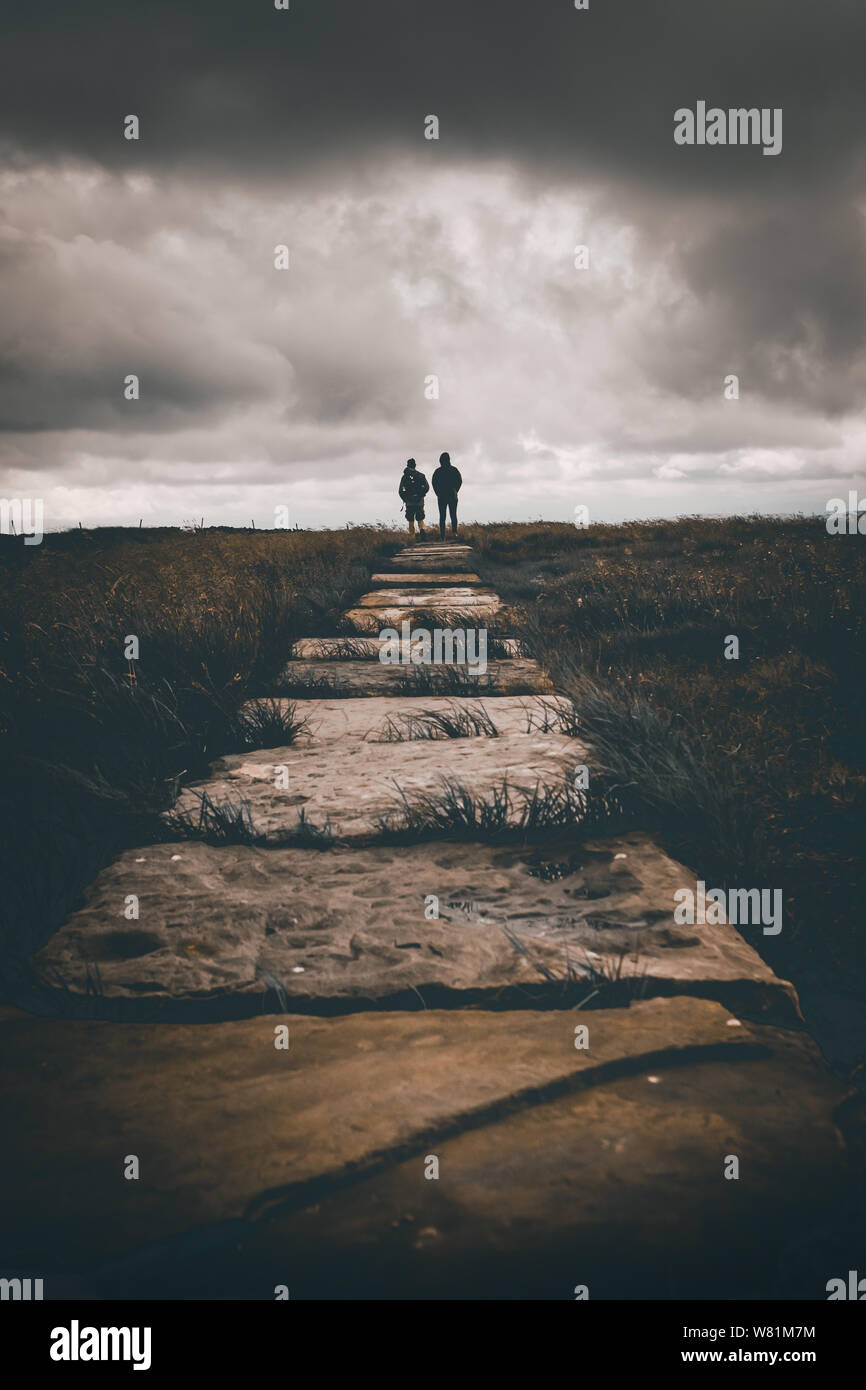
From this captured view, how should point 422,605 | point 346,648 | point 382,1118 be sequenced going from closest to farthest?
point 382,1118
point 346,648
point 422,605

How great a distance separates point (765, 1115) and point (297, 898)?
1014mm

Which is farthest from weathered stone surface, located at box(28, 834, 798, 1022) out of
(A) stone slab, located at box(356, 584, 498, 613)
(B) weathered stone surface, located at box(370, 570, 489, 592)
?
(B) weathered stone surface, located at box(370, 570, 489, 592)

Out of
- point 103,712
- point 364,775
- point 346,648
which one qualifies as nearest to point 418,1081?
point 364,775

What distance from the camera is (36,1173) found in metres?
1.03

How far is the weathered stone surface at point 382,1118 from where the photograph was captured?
0.96 metres

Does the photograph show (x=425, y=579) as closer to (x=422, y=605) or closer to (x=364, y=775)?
(x=422, y=605)

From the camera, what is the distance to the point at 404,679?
382cm

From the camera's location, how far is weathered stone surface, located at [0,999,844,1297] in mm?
959

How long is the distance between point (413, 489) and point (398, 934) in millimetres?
15013

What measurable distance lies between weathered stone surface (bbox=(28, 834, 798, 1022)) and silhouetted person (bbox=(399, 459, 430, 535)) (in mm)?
14429

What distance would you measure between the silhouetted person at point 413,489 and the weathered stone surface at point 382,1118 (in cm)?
1505

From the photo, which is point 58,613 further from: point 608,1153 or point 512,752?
point 608,1153

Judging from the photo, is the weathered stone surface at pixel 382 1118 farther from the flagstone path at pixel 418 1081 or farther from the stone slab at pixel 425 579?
the stone slab at pixel 425 579
